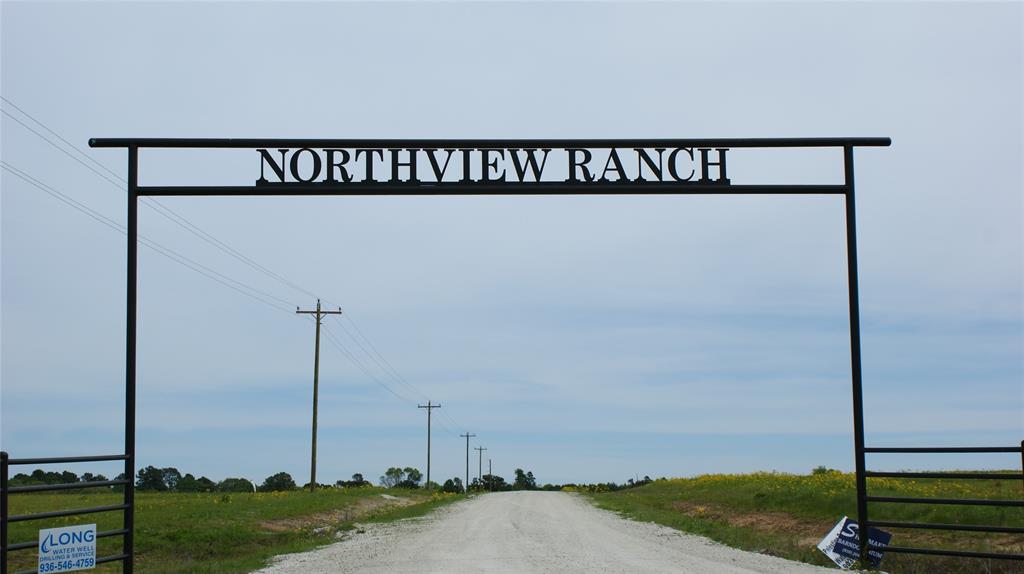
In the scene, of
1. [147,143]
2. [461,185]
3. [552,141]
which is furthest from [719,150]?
[147,143]

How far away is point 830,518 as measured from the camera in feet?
64.8

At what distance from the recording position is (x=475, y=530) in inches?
809

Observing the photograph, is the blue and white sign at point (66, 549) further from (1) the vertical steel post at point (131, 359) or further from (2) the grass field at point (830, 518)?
(2) the grass field at point (830, 518)

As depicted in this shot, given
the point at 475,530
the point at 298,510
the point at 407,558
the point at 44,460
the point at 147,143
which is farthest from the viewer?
the point at 298,510

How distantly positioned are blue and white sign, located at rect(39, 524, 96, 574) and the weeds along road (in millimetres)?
3384

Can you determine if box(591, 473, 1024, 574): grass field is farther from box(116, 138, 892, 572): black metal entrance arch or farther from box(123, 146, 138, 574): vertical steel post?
box(123, 146, 138, 574): vertical steel post

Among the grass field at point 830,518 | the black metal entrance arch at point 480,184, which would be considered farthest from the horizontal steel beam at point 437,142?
the grass field at point 830,518

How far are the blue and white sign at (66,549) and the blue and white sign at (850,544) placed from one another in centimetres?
870

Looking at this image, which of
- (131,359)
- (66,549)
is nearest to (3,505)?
(66,549)

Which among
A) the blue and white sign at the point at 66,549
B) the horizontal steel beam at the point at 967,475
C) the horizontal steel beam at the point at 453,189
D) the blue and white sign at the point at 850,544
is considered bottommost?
the blue and white sign at the point at 850,544

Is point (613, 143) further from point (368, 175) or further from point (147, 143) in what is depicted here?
point (147, 143)

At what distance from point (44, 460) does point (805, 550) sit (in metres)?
10.7

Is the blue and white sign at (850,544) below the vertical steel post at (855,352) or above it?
below

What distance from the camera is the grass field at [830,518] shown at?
13062 mm
